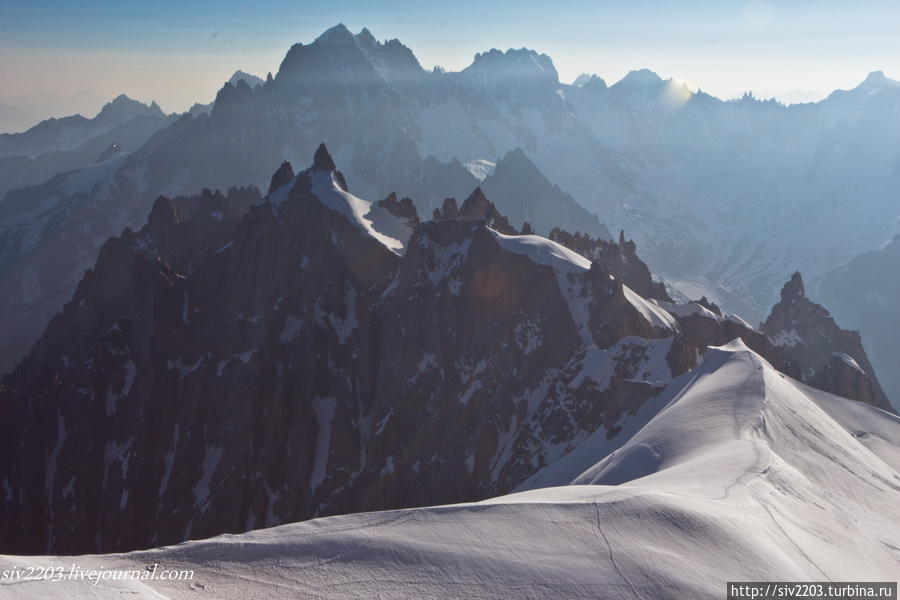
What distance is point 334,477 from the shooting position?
3888 inches

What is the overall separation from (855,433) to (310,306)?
7909 centimetres

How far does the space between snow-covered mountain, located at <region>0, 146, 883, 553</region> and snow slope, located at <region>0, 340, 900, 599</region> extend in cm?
3161

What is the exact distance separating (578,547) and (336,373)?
85237 mm

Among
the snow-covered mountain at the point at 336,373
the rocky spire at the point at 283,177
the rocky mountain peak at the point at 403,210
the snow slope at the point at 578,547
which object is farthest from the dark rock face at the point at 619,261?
the snow slope at the point at 578,547

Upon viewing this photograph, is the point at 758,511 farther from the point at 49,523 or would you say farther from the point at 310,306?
the point at 49,523

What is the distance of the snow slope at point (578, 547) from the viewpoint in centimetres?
2381

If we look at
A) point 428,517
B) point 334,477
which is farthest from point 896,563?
point 334,477

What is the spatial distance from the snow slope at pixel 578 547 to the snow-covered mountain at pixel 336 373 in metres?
31.6

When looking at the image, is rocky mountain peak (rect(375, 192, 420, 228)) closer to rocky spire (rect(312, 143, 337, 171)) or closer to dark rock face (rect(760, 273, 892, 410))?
rocky spire (rect(312, 143, 337, 171))

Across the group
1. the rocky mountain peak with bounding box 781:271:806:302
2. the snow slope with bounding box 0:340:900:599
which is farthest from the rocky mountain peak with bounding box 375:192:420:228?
the snow slope with bounding box 0:340:900:599

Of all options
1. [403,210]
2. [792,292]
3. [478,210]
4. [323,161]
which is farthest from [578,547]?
[792,292]

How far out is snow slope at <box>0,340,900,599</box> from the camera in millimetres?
23812

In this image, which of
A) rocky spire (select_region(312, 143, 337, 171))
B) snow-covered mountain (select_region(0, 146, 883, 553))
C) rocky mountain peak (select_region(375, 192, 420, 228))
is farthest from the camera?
rocky spire (select_region(312, 143, 337, 171))

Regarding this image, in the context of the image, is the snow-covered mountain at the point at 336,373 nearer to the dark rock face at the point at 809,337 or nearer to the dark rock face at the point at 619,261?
the dark rock face at the point at 619,261
